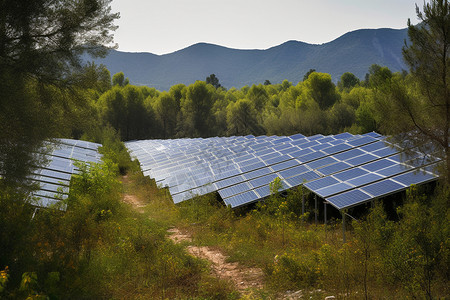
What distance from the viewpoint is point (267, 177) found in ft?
57.0

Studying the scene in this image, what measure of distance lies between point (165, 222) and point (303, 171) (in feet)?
23.4

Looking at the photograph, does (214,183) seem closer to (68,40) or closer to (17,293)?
(68,40)

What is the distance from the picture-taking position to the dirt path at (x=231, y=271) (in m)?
8.99

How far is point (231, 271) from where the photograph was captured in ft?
33.0

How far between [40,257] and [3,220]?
121 cm

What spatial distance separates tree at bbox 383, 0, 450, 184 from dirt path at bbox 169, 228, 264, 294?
328 inches

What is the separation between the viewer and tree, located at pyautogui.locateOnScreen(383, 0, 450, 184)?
42.6 feet

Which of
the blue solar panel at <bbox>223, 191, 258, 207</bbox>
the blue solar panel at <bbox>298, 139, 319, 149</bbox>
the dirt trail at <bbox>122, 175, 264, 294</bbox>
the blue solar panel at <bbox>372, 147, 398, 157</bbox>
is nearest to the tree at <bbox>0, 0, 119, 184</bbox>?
the dirt trail at <bbox>122, 175, 264, 294</bbox>

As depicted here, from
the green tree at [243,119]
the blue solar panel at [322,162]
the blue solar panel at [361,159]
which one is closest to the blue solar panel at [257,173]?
the blue solar panel at [322,162]

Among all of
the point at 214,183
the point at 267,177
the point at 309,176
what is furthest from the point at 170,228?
the point at 309,176

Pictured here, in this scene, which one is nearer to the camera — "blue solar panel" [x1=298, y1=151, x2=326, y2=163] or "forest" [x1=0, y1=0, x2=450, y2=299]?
"forest" [x1=0, y1=0, x2=450, y2=299]

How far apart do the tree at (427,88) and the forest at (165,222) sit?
41mm

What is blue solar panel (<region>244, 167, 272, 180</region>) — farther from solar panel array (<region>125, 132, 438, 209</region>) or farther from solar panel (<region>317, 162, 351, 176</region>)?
solar panel (<region>317, 162, 351, 176</region>)

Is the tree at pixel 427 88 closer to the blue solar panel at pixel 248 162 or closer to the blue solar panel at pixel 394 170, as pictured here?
the blue solar panel at pixel 394 170
